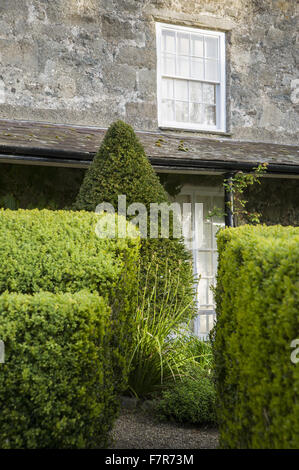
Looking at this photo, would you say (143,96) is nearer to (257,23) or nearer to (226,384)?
(257,23)

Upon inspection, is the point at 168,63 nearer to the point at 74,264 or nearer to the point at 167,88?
the point at 167,88

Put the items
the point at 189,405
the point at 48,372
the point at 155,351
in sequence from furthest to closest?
the point at 155,351, the point at 189,405, the point at 48,372

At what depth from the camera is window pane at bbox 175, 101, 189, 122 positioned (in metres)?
9.06

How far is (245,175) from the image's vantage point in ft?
25.8

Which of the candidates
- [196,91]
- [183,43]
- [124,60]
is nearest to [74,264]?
[124,60]

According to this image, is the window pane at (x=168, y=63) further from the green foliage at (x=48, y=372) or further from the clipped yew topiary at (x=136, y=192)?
the green foliage at (x=48, y=372)

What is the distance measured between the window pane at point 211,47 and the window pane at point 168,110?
113 centimetres

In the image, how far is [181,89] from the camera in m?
9.08

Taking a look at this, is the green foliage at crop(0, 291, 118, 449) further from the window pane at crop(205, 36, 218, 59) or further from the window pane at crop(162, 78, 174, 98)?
the window pane at crop(205, 36, 218, 59)

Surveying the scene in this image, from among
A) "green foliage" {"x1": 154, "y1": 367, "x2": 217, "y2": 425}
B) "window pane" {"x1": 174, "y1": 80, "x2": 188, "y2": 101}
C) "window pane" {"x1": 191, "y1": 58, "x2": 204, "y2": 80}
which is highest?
"window pane" {"x1": 191, "y1": 58, "x2": 204, "y2": 80}

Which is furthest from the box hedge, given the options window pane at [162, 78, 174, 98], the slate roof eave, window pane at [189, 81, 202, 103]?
window pane at [189, 81, 202, 103]

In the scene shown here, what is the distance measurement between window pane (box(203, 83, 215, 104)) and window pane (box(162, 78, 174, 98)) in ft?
2.07

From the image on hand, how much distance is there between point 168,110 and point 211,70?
1.11 m

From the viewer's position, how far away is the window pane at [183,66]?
9.05 meters
